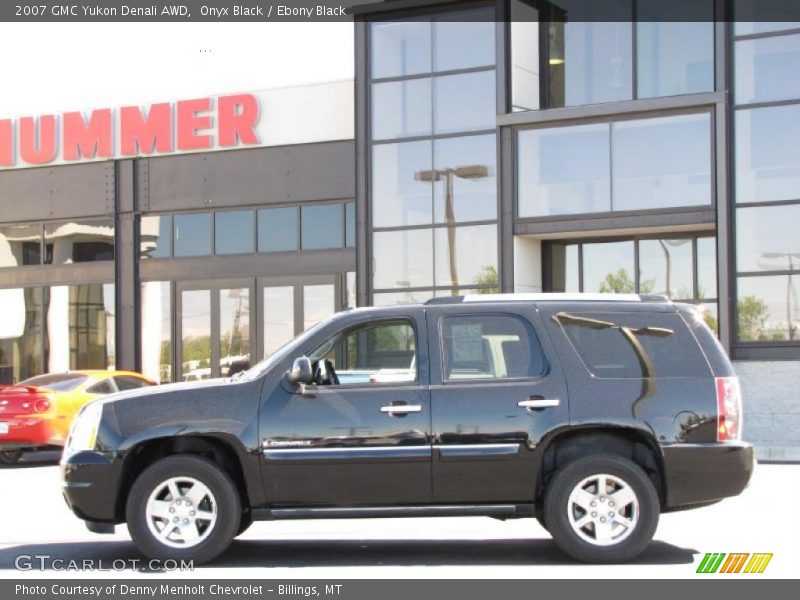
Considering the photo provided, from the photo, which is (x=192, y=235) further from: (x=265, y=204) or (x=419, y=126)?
(x=419, y=126)

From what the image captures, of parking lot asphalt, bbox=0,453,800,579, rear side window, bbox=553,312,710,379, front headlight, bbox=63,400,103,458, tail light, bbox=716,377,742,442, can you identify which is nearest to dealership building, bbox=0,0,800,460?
parking lot asphalt, bbox=0,453,800,579

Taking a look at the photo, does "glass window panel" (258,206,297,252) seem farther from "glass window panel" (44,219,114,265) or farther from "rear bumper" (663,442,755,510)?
"rear bumper" (663,442,755,510)

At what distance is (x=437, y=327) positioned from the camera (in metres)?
9.25

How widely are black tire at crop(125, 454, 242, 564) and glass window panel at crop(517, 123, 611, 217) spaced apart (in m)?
13.7

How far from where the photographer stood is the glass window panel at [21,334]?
A: 27250 mm

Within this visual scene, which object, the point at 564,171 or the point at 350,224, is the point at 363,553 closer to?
the point at 564,171

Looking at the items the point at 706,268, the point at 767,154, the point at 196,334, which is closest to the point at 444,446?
the point at 767,154

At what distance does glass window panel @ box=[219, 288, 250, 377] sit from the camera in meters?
25.0

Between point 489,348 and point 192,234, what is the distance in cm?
1743

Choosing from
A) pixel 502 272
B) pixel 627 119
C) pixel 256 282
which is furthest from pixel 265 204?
pixel 627 119

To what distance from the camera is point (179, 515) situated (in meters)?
8.89

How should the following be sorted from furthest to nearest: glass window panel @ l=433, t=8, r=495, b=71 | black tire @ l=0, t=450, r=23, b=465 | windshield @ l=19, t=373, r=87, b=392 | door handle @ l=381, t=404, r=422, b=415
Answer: glass window panel @ l=433, t=8, r=495, b=71
black tire @ l=0, t=450, r=23, b=465
windshield @ l=19, t=373, r=87, b=392
door handle @ l=381, t=404, r=422, b=415

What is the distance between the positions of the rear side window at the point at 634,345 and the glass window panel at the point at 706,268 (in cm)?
1303

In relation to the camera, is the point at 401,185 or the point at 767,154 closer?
the point at 767,154
